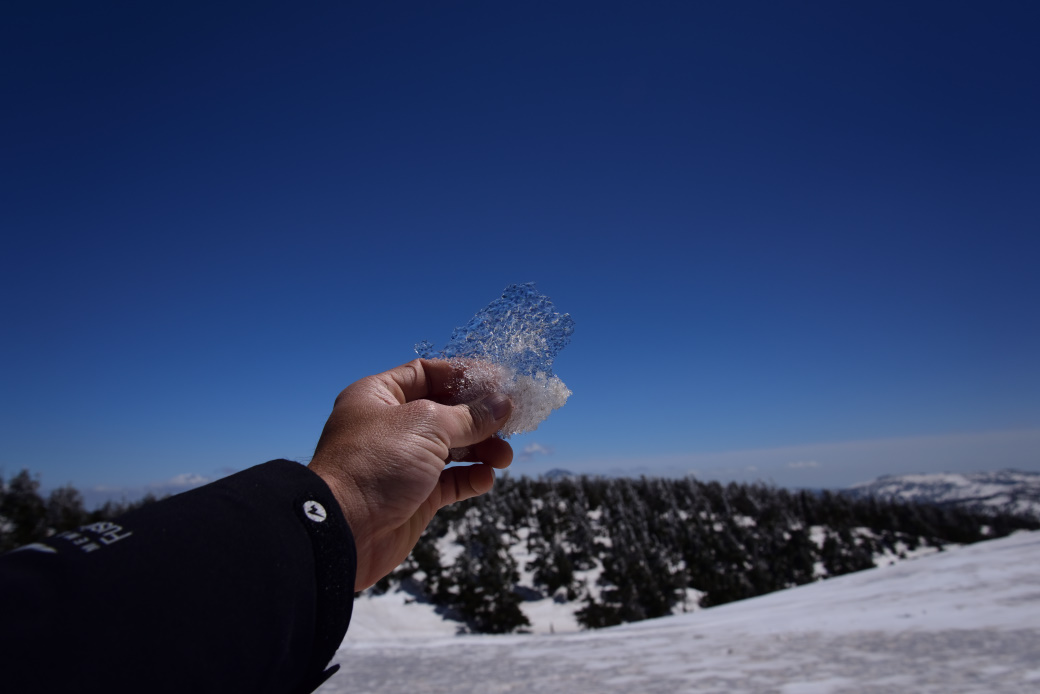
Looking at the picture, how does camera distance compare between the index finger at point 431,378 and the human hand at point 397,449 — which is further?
the index finger at point 431,378

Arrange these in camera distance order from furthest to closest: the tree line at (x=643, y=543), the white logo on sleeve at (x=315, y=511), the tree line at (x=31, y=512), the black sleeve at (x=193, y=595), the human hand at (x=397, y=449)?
the tree line at (x=643, y=543), the tree line at (x=31, y=512), the human hand at (x=397, y=449), the white logo on sleeve at (x=315, y=511), the black sleeve at (x=193, y=595)

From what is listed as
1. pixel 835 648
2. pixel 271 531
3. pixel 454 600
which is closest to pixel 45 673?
pixel 271 531

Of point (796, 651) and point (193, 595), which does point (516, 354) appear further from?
point (796, 651)

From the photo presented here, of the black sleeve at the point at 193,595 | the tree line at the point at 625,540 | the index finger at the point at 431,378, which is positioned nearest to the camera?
the black sleeve at the point at 193,595

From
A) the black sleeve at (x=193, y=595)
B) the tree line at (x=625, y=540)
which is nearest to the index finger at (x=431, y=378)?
the black sleeve at (x=193, y=595)

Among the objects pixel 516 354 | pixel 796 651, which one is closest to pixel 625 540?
pixel 796 651

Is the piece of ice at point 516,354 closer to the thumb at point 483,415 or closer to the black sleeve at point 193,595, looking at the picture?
the thumb at point 483,415

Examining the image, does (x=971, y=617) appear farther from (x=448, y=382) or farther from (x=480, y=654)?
(x=448, y=382)
